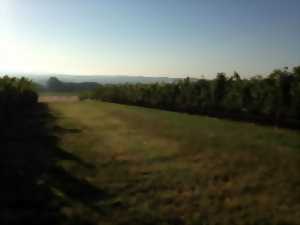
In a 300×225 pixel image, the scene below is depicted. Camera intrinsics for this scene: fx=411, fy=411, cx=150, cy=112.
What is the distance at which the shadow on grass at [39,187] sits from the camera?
9.30 meters

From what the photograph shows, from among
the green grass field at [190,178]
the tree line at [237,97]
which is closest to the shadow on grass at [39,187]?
the green grass field at [190,178]

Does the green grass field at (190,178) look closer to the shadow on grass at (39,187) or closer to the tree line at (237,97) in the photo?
the shadow on grass at (39,187)

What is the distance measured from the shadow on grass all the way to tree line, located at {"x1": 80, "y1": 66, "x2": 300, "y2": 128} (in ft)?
53.7

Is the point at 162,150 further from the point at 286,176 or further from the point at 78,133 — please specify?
the point at 78,133

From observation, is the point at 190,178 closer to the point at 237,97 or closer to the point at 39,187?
the point at 39,187

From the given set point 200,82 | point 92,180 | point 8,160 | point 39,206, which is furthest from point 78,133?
point 200,82

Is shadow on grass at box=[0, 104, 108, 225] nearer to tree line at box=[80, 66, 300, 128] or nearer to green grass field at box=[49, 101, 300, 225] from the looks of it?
green grass field at box=[49, 101, 300, 225]

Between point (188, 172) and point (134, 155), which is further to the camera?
point (134, 155)

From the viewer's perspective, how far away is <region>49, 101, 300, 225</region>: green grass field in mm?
9195

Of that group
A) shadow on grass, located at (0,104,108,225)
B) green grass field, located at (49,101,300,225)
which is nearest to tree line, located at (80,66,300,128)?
green grass field, located at (49,101,300,225)

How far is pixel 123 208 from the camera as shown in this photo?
32.0 feet

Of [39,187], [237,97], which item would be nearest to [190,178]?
[39,187]

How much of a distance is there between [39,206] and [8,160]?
7106mm

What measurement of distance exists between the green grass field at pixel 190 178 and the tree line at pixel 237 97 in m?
7.84
